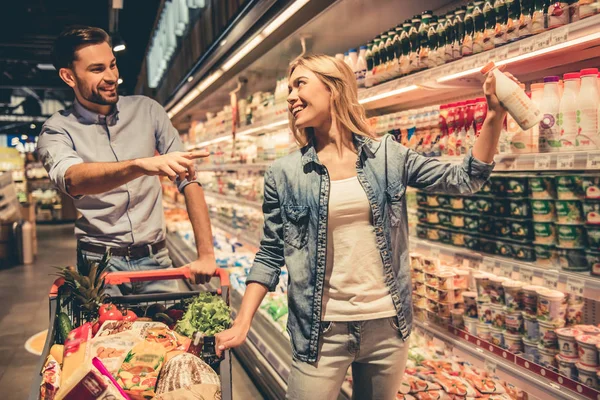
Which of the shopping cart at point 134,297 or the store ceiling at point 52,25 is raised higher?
the store ceiling at point 52,25

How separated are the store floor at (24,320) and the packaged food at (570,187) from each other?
2315 mm

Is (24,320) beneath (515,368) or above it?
beneath

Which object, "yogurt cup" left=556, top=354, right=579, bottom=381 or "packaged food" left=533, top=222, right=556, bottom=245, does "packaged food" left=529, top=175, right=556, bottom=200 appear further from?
"yogurt cup" left=556, top=354, right=579, bottom=381

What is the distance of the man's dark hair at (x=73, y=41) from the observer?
80.7 inches

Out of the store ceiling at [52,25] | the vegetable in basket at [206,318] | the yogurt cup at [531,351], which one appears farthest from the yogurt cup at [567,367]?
the store ceiling at [52,25]

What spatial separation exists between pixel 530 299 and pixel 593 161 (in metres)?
0.73

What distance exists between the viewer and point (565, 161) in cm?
167

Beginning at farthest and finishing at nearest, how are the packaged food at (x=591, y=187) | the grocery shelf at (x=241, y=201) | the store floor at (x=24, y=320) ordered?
the grocery shelf at (x=241, y=201) < the store floor at (x=24, y=320) < the packaged food at (x=591, y=187)

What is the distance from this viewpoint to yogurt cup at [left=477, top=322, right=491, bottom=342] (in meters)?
2.25

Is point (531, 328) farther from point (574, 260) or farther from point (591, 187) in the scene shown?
point (591, 187)

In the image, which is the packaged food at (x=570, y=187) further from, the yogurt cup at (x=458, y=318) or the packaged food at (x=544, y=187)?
the yogurt cup at (x=458, y=318)

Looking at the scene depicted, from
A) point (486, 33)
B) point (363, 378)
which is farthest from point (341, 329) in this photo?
point (486, 33)

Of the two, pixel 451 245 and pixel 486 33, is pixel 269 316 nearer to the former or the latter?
→ pixel 451 245

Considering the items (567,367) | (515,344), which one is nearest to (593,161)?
(567,367)
